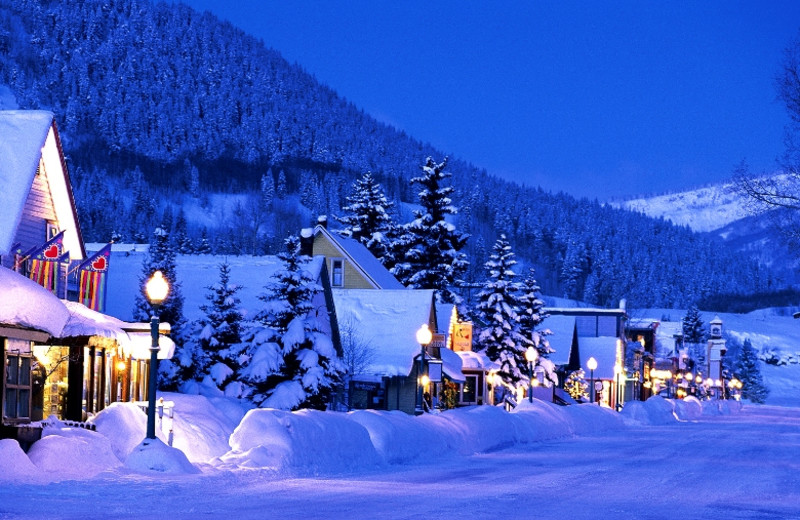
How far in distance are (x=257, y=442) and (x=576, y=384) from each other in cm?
7014

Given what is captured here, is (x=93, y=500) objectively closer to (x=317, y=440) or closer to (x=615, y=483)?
(x=317, y=440)

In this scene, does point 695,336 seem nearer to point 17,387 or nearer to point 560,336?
point 560,336

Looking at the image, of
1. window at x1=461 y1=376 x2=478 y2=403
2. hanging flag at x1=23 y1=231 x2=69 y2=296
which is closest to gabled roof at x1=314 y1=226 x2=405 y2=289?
window at x1=461 y1=376 x2=478 y2=403

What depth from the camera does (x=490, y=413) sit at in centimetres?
2931

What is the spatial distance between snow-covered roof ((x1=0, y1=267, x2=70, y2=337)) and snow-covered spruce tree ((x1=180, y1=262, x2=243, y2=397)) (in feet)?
67.8

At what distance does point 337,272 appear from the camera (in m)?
60.2

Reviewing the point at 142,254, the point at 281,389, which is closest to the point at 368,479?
the point at 281,389

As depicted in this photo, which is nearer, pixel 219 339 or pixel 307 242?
pixel 219 339

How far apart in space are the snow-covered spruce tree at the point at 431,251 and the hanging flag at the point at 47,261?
45323mm

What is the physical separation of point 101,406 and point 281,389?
392 inches

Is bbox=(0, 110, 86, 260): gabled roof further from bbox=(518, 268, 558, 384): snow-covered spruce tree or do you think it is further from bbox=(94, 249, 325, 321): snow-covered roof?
bbox=(518, 268, 558, 384): snow-covered spruce tree

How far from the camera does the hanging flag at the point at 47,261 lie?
89.3 ft

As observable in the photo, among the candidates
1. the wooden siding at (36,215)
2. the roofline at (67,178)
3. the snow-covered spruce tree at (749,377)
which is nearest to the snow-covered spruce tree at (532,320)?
the roofline at (67,178)

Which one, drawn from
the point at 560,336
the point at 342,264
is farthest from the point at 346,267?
the point at 560,336
